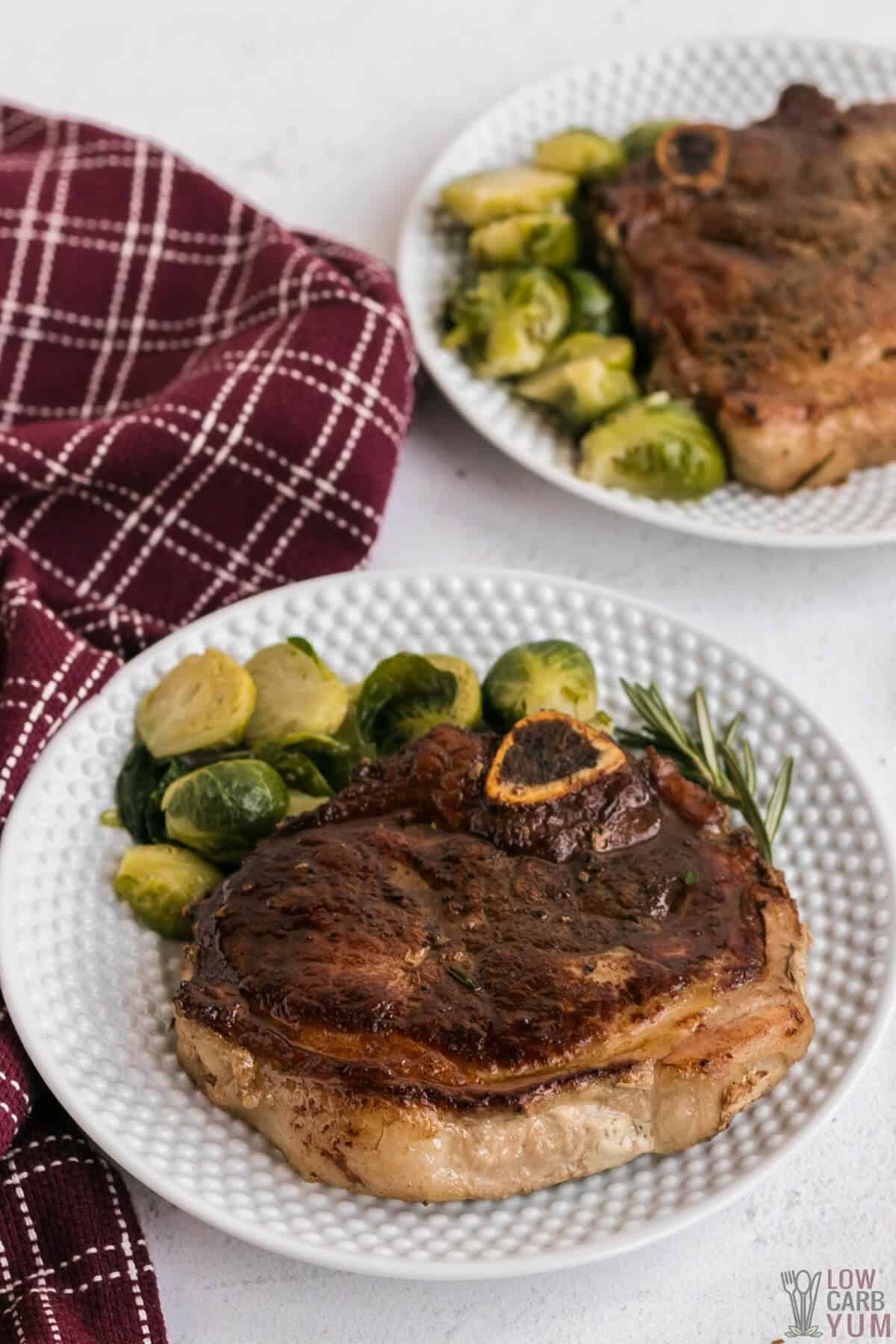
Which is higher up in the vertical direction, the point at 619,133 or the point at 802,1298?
the point at 619,133

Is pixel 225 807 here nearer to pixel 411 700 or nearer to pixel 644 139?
pixel 411 700

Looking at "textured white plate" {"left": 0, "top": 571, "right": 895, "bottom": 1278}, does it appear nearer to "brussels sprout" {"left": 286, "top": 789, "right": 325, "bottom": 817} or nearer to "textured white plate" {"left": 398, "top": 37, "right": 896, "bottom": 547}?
"brussels sprout" {"left": 286, "top": 789, "right": 325, "bottom": 817}

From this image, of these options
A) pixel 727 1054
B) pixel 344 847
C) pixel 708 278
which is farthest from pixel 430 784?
pixel 708 278

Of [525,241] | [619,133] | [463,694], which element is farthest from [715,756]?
[619,133]

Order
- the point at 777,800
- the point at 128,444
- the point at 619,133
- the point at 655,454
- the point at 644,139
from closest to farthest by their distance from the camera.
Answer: the point at 777,800 → the point at 128,444 → the point at 655,454 → the point at 644,139 → the point at 619,133

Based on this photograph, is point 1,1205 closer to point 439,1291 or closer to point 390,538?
point 439,1291

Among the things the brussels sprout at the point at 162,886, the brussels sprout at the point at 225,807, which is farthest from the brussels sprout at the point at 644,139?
the brussels sprout at the point at 162,886
